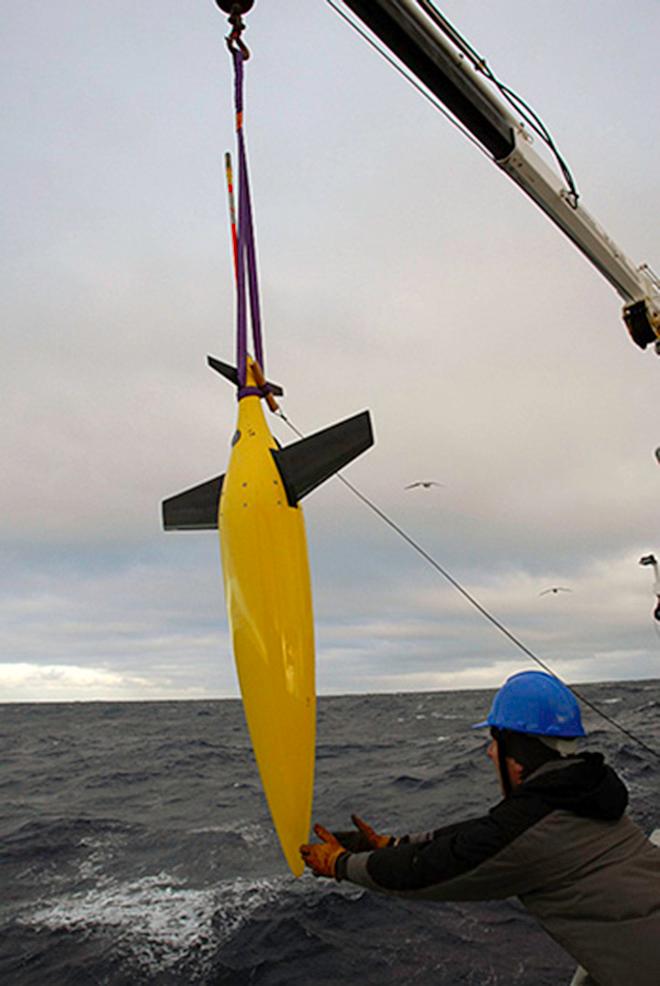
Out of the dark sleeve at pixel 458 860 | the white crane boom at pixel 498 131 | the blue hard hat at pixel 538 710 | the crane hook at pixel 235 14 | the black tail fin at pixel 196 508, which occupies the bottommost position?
the dark sleeve at pixel 458 860

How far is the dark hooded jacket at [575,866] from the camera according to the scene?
2.71 metres

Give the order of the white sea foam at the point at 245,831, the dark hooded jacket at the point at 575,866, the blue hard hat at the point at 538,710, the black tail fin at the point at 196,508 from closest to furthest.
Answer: the dark hooded jacket at the point at 575,866
the blue hard hat at the point at 538,710
the black tail fin at the point at 196,508
the white sea foam at the point at 245,831

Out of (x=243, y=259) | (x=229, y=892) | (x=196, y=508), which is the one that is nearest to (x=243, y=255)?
(x=243, y=259)

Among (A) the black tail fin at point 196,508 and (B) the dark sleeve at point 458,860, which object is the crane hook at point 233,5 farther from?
(B) the dark sleeve at point 458,860

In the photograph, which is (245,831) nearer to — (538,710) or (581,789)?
(538,710)

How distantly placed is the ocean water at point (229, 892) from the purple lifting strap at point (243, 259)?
627 centimetres

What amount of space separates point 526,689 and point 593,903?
88 centimetres

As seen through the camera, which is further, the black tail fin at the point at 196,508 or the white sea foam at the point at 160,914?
the white sea foam at the point at 160,914

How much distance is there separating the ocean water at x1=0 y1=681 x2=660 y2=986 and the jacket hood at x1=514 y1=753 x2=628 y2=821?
16.7 ft

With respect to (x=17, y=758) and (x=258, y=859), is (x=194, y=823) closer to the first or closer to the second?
(x=258, y=859)

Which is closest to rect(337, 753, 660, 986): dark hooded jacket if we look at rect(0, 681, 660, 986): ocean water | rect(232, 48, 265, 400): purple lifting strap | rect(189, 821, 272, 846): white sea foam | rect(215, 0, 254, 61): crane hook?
rect(232, 48, 265, 400): purple lifting strap

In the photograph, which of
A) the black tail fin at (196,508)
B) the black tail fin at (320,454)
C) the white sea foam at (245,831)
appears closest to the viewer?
the black tail fin at (320,454)

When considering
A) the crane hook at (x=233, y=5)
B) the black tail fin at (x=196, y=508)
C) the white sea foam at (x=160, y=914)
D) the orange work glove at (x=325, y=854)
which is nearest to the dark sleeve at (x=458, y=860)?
the orange work glove at (x=325, y=854)

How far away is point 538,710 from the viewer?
3148 mm
